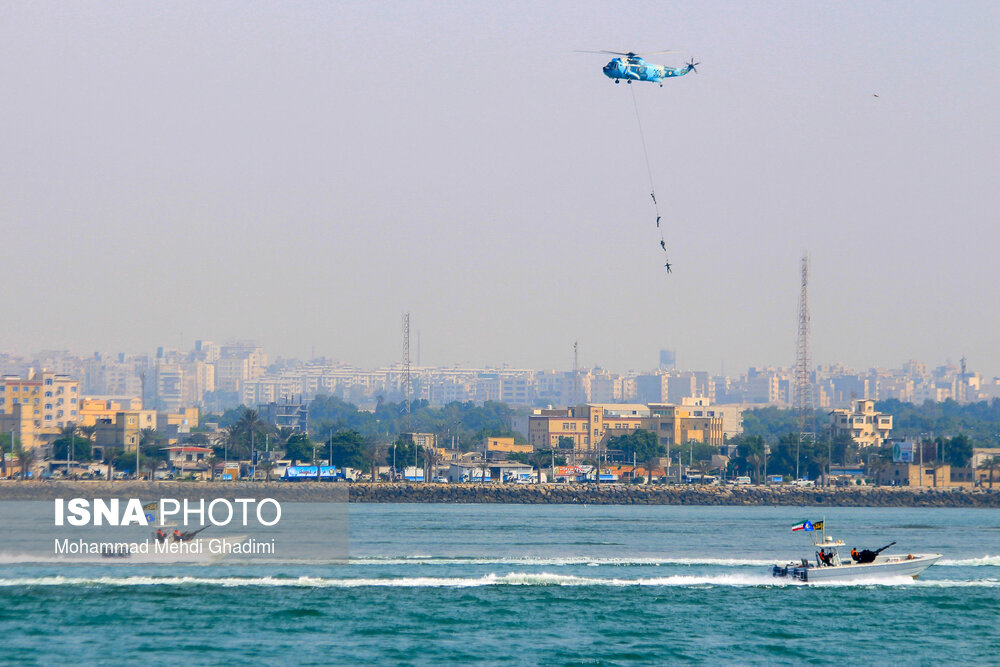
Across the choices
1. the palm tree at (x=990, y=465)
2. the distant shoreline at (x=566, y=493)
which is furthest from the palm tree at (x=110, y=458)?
the palm tree at (x=990, y=465)

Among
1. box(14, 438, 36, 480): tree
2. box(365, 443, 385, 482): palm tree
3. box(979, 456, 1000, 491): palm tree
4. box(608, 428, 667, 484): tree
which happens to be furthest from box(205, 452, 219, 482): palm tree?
box(979, 456, 1000, 491): palm tree

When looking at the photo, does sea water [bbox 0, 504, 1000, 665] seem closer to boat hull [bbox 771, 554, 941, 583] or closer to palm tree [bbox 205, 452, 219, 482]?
boat hull [bbox 771, 554, 941, 583]

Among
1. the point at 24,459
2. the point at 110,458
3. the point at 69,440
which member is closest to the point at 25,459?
the point at 24,459

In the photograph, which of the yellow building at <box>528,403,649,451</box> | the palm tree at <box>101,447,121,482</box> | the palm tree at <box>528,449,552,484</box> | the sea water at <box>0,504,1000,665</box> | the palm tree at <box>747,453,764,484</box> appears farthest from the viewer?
the yellow building at <box>528,403,649,451</box>

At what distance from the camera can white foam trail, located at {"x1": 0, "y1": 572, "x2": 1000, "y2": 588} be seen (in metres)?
44.3

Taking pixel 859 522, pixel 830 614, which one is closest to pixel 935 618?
pixel 830 614

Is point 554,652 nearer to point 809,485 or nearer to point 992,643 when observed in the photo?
point 992,643

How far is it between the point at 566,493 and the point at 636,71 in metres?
79.7

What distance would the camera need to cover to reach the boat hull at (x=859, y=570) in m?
45.6

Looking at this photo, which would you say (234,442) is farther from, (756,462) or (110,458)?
(756,462)

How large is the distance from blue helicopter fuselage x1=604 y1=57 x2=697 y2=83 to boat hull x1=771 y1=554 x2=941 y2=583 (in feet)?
53.6

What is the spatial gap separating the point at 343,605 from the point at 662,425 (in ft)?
464

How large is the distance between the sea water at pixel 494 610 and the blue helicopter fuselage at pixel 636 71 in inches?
630

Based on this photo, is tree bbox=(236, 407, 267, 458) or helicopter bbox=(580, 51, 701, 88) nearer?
helicopter bbox=(580, 51, 701, 88)
